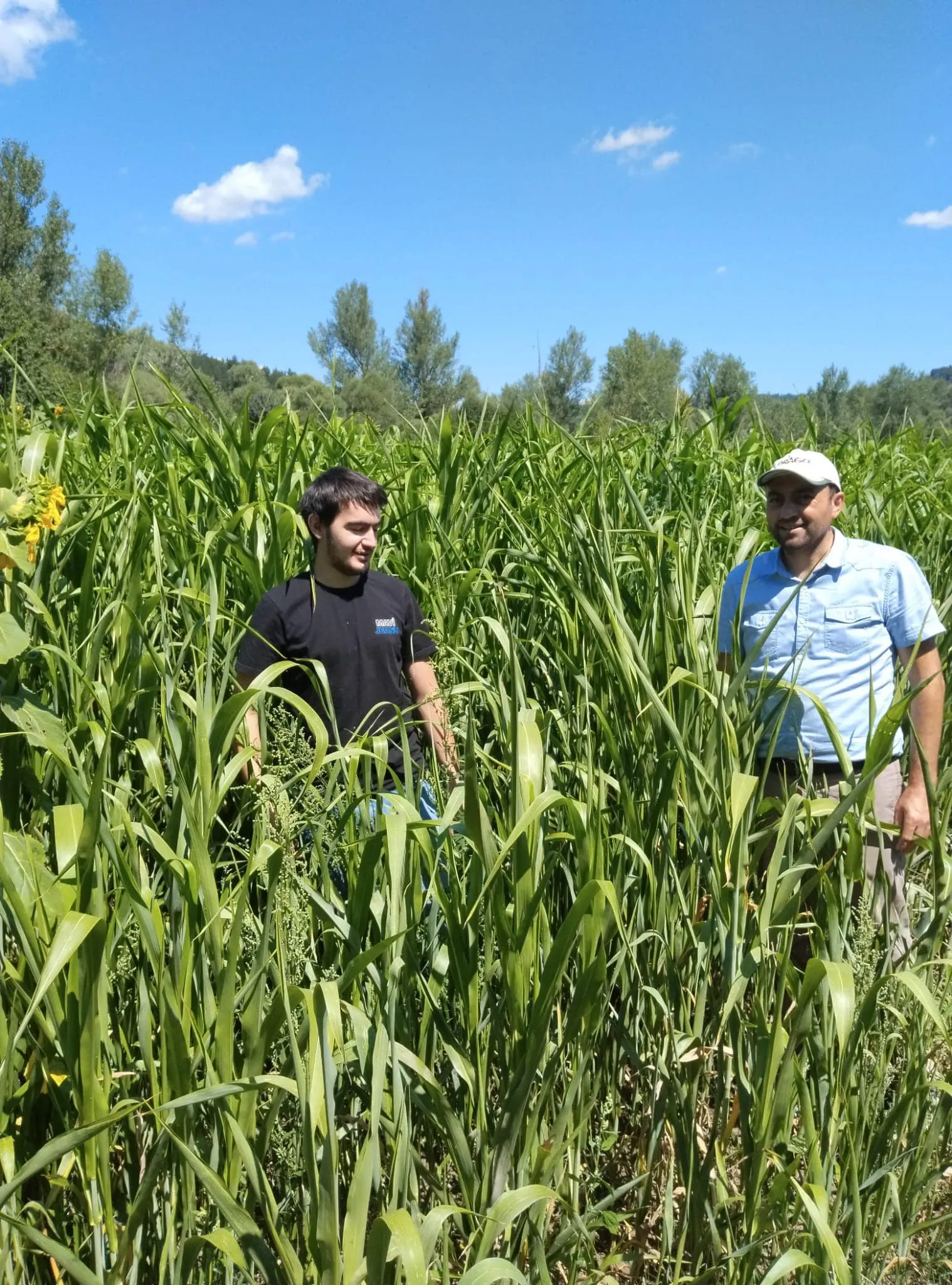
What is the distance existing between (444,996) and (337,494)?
1.23 meters

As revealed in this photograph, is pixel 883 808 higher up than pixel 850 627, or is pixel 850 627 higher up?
pixel 850 627

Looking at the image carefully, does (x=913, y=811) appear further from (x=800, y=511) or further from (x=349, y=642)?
(x=349, y=642)

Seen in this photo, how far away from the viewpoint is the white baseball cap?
2242 millimetres

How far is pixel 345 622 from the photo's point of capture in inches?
91.2

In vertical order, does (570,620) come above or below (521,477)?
below

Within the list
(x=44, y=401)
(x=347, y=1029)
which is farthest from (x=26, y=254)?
(x=347, y=1029)

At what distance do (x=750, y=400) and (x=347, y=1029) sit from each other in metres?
3.21

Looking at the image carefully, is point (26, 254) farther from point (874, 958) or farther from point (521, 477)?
point (874, 958)

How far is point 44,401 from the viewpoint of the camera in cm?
284

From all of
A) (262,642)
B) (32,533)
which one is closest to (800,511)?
(262,642)

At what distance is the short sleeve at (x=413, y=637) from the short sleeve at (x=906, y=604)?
1.11 meters

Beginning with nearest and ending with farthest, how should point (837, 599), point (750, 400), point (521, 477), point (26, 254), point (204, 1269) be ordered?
point (204, 1269) < point (837, 599) < point (521, 477) < point (750, 400) < point (26, 254)

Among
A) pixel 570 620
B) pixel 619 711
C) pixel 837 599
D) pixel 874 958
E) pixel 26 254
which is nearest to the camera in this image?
pixel 874 958

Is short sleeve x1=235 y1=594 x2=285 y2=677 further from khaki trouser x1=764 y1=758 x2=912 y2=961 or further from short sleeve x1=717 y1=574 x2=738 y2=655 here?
→ khaki trouser x1=764 y1=758 x2=912 y2=961
